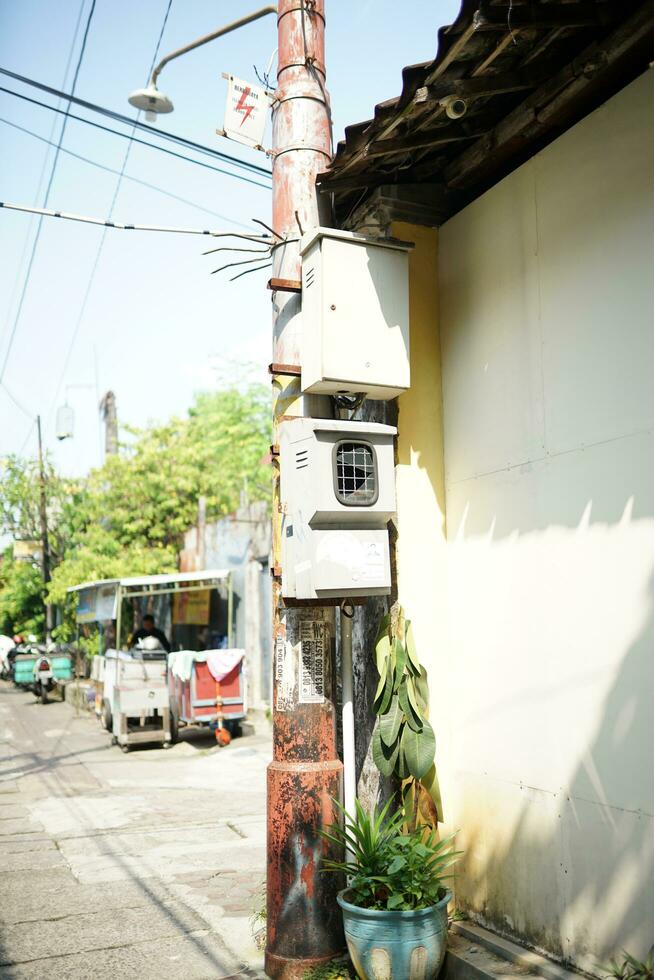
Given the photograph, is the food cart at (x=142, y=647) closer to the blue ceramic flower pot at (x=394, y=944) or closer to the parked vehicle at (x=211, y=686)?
the parked vehicle at (x=211, y=686)

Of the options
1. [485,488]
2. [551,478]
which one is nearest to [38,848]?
[485,488]

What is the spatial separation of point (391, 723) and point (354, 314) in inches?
90.1

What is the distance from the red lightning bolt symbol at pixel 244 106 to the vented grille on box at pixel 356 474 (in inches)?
97.6

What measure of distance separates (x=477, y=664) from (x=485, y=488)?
1.03 metres

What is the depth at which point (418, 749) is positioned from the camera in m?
4.59

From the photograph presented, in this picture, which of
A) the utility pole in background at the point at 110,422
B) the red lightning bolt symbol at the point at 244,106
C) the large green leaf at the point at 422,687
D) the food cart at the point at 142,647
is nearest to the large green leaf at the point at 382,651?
the large green leaf at the point at 422,687

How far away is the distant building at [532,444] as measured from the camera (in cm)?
375

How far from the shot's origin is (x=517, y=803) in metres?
4.43

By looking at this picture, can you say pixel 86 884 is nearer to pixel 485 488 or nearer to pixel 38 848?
pixel 38 848

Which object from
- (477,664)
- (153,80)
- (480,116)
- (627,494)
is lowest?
(477,664)

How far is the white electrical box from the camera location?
14.8 feet

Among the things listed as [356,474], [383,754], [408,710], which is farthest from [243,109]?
[383,754]

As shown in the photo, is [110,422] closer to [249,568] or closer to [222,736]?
[249,568]

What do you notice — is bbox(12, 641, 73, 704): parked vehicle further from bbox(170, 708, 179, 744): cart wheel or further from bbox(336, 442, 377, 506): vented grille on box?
bbox(336, 442, 377, 506): vented grille on box
